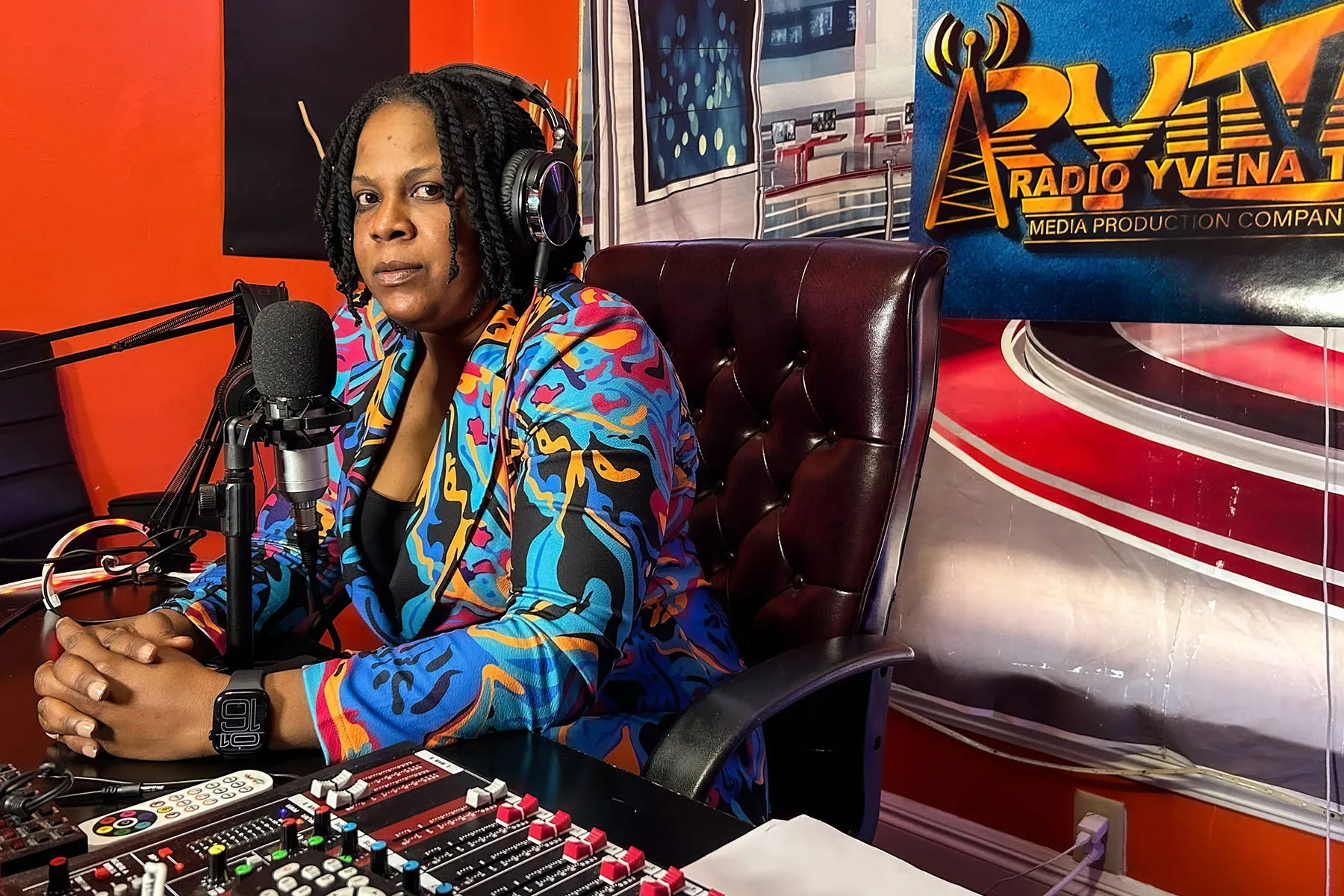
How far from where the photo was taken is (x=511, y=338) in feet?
3.51

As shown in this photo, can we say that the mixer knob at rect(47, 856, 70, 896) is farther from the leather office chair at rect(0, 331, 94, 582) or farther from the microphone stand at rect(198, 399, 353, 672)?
the leather office chair at rect(0, 331, 94, 582)

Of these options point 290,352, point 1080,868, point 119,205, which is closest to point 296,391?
point 290,352

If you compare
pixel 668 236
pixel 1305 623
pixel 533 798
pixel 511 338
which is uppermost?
pixel 668 236

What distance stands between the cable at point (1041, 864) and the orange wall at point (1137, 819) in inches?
0.7

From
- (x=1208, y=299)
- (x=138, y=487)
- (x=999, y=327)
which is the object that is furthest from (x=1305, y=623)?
(x=138, y=487)

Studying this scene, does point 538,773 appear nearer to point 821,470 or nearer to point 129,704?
point 129,704

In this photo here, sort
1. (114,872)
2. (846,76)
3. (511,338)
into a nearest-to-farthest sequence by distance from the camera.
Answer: (114,872) < (511,338) < (846,76)

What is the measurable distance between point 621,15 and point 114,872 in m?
2.12

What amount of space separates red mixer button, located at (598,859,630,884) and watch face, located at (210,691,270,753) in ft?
1.23

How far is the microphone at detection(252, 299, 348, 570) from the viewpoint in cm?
76

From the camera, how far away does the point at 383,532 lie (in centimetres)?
112

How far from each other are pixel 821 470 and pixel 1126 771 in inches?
32.0

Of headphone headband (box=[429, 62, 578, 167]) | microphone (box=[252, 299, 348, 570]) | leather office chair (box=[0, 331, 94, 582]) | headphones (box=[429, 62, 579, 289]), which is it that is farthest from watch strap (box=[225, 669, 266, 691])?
leather office chair (box=[0, 331, 94, 582])

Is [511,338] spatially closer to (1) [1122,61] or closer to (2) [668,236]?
(1) [1122,61]
